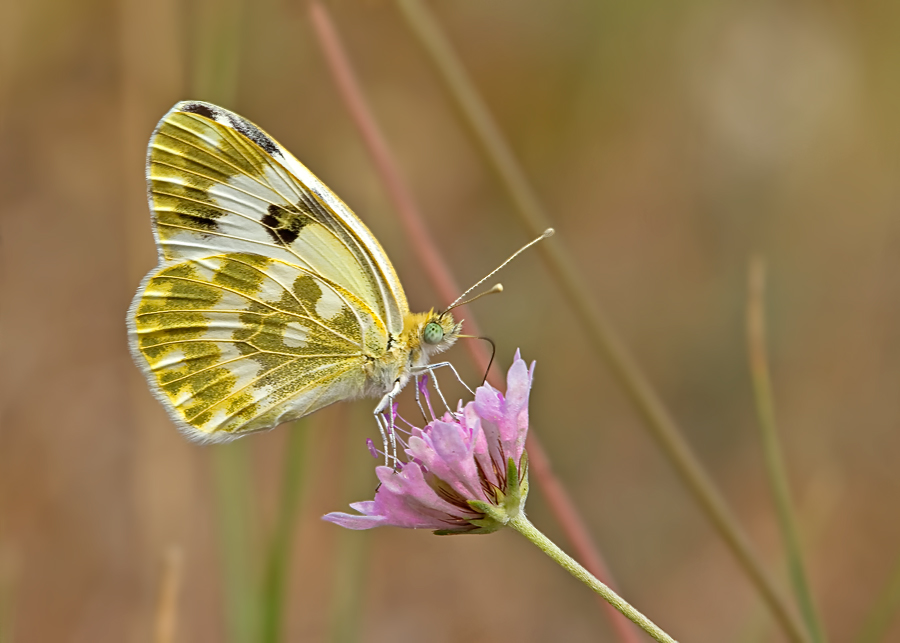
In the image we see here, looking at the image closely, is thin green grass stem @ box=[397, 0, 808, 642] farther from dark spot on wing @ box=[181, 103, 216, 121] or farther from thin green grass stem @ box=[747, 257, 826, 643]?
dark spot on wing @ box=[181, 103, 216, 121]

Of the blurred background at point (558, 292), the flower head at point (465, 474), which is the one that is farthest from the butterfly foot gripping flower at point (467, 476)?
the blurred background at point (558, 292)

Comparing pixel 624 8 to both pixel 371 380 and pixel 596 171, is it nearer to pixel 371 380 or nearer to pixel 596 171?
pixel 596 171

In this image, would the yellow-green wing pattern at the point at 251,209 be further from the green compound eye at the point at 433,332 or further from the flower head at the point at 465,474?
the flower head at the point at 465,474

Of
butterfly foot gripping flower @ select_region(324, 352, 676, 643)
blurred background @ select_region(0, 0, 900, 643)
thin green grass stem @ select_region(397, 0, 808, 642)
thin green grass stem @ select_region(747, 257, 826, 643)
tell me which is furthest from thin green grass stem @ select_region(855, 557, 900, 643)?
blurred background @ select_region(0, 0, 900, 643)

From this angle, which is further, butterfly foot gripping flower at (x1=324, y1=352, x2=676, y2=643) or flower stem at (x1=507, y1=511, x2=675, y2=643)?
butterfly foot gripping flower at (x1=324, y1=352, x2=676, y2=643)

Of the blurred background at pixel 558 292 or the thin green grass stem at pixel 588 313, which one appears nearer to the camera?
the thin green grass stem at pixel 588 313

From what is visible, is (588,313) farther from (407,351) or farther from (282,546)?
(282,546)
